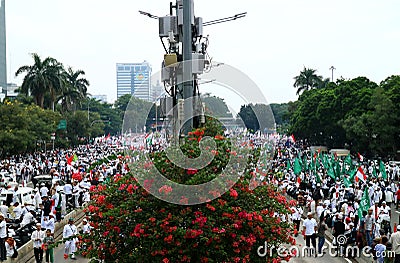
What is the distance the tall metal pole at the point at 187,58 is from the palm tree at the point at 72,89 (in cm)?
6135

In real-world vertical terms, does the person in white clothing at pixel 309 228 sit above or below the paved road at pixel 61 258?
above

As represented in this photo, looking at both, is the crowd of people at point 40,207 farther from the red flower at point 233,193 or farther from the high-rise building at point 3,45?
the high-rise building at point 3,45

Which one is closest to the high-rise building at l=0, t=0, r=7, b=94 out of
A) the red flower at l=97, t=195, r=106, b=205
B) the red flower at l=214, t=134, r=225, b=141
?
the red flower at l=97, t=195, r=106, b=205

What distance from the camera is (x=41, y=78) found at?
63312mm

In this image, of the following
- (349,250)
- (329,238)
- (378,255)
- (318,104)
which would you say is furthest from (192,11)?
(318,104)

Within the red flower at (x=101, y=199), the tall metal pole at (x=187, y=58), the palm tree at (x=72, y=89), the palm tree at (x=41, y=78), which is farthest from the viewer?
the palm tree at (x=72, y=89)

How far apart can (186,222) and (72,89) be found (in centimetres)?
7059

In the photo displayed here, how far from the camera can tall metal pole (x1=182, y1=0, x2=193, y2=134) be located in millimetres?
9531

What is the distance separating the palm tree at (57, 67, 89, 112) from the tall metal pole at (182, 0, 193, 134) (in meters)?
61.4

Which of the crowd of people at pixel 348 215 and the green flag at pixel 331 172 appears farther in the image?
the green flag at pixel 331 172

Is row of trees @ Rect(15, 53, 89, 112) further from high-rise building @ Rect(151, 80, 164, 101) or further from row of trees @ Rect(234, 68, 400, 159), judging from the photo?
high-rise building @ Rect(151, 80, 164, 101)

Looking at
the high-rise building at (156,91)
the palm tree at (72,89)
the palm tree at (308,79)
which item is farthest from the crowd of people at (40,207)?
the palm tree at (308,79)

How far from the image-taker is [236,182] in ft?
26.0

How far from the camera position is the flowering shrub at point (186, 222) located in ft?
24.8
